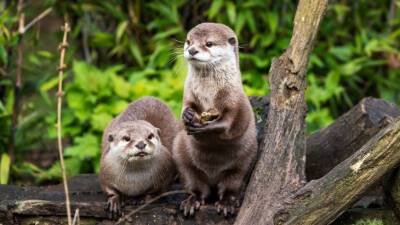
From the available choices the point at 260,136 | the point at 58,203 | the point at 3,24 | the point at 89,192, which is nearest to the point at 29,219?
the point at 58,203

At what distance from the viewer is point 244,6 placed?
29.2 ft

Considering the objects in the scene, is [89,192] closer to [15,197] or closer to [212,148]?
[15,197]

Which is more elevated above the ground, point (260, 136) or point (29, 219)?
point (260, 136)

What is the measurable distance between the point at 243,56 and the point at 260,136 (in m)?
3.25

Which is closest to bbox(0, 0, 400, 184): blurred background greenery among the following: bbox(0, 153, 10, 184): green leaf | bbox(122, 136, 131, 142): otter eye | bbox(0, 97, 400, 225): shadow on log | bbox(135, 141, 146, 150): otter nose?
bbox(0, 153, 10, 184): green leaf

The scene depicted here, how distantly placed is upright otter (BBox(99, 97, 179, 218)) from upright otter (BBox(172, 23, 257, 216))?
15cm

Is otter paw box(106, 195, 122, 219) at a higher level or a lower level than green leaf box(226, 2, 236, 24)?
lower

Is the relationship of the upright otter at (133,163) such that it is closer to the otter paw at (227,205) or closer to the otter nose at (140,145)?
the otter nose at (140,145)

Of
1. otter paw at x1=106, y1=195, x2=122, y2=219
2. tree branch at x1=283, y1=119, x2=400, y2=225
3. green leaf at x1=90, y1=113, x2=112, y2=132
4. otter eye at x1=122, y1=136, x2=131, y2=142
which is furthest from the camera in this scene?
green leaf at x1=90, y1=113, x2=112, y2=132

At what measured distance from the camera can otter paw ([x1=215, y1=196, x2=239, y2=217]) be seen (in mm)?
5226

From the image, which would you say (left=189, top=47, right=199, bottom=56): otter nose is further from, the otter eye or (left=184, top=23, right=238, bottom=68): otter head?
the otter eye

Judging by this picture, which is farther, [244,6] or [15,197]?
[244,6]

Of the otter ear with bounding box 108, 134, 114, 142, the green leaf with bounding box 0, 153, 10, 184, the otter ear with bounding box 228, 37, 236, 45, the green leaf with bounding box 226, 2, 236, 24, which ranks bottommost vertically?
the green leaf with bounding box 0, 153, 10, 184

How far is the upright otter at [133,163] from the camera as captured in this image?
17.4ft
